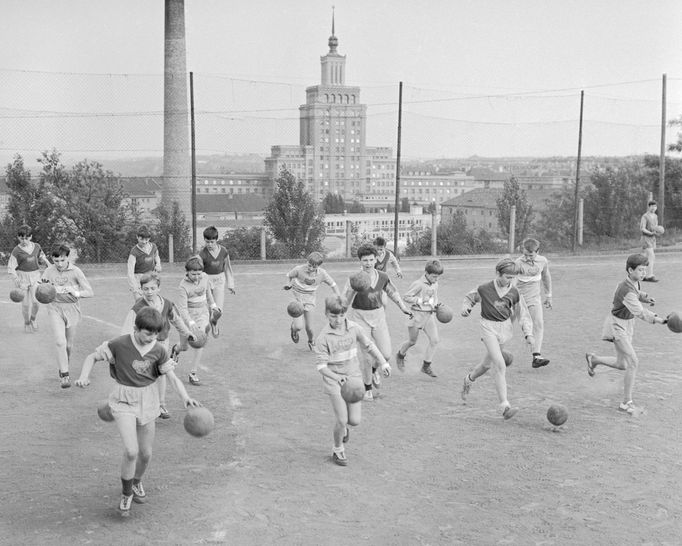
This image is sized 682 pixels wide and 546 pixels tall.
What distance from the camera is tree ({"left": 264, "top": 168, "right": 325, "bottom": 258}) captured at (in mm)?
38438

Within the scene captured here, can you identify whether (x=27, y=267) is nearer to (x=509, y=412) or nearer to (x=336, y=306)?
(x=336, y=306)

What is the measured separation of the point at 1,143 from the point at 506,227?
22.6 metres

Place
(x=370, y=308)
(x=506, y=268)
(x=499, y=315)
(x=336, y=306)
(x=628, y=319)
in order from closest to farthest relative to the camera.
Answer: (x=336, y=306), (x=506, y=268), (x=499, y=315), (x=628, y=319), (x=370, y=308)

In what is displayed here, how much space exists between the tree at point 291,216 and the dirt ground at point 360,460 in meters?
22.1

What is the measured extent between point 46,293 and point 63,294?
36cm

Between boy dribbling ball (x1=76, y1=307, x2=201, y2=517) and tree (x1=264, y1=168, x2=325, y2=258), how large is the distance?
2954 cm

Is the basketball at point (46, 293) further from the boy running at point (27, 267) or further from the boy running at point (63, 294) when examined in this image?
the boy running at point (27, 267)

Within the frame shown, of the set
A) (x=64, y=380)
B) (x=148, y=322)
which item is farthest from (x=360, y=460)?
(x=64, y=380)

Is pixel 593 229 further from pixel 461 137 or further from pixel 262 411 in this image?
pixel 262 411

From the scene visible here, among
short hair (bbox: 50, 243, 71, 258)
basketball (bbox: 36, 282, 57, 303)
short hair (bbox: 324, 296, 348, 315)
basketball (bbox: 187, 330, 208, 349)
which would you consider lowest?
basketball (bbox: 187, 330, 208, 349)

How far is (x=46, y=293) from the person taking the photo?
41.8ft

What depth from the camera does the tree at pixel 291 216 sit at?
38.4 meters

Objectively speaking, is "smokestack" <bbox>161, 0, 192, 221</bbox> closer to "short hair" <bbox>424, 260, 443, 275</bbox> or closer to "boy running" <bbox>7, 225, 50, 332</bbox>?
"boy running" <bbox>7, 225, 50, 332</bbox>

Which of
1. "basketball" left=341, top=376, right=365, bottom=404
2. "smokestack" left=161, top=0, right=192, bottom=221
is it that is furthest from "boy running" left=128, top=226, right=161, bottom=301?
"smokestack" left=161, top=0, right=192, bottom=221
